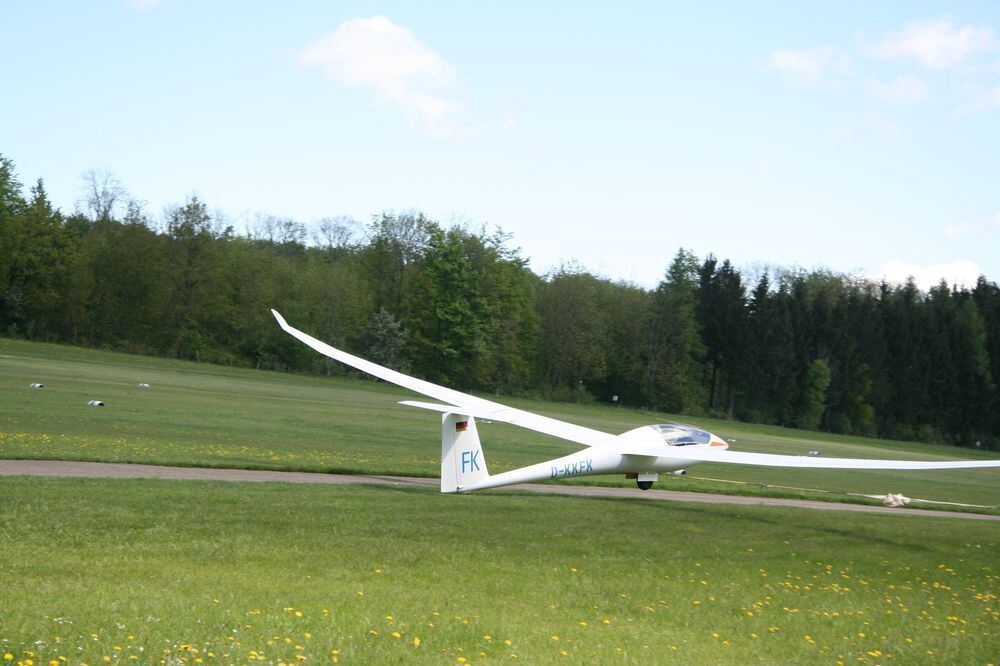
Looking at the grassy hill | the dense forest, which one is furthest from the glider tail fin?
the dense forest

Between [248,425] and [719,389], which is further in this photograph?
[719,389]

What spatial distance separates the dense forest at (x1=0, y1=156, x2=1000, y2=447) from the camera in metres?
80.8

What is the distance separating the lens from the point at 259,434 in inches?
1129

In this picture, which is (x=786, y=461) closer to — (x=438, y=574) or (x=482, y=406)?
(x=482, y=406)

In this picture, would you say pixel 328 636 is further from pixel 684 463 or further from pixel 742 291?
pixel 742 291

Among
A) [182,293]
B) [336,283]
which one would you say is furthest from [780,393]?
[182,293]

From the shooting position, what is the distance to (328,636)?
27.5 ft

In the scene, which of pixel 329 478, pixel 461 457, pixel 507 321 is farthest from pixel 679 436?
pixel 507 321

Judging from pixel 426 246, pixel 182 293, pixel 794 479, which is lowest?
pixel 794 479

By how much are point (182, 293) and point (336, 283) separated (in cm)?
1308

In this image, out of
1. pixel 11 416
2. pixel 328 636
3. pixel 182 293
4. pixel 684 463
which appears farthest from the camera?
pixel 182 293

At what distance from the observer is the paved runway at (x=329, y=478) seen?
1791cm

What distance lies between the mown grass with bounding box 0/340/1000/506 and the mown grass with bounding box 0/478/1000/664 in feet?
16.6

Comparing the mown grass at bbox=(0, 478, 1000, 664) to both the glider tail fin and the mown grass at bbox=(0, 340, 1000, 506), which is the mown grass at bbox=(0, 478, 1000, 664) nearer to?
the glider tail fin
